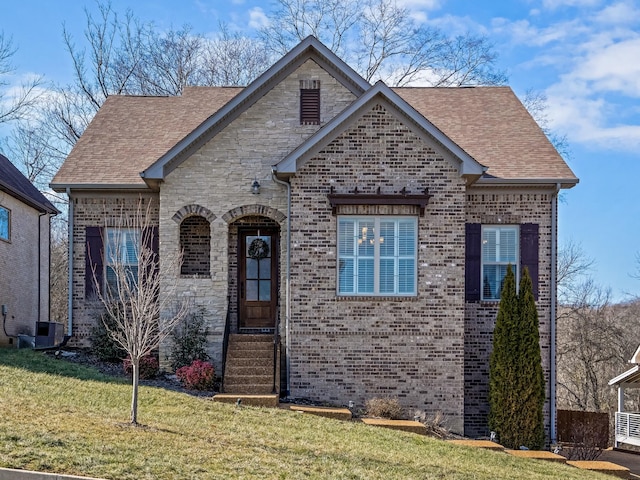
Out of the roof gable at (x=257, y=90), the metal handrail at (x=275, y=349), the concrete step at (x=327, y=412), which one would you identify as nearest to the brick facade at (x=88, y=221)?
the roof gable at (x=257, y=90)

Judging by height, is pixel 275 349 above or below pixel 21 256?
below

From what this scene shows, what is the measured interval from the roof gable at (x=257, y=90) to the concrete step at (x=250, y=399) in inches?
191

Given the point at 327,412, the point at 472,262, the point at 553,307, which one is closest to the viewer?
the point at 327,412

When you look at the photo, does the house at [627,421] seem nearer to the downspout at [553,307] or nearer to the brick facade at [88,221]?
the downspout at [553,307]

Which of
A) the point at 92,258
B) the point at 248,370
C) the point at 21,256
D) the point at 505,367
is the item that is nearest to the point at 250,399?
the point at 248,370

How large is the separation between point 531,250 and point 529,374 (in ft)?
9.58

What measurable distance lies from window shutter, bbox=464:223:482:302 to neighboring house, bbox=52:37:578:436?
3 cm

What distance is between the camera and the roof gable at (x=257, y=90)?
631 inches

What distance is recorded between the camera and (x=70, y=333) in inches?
680

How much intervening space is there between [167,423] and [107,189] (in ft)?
24.1

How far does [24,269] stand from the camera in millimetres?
20750

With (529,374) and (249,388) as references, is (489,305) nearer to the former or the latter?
(529,374)

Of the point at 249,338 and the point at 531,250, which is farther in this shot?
A: the point at 531,250

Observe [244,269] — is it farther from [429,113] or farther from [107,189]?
[429,113]
